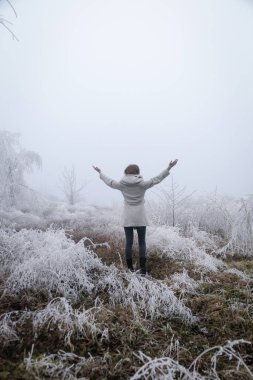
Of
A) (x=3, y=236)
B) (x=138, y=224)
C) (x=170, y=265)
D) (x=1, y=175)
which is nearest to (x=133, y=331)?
(x=138, y=224)

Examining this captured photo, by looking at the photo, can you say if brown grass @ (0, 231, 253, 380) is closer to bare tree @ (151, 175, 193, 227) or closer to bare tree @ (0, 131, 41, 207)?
bare tree @ (151, 175, 193, 227)

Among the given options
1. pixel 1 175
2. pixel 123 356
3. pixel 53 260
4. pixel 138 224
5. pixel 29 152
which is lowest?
pixel 123 356

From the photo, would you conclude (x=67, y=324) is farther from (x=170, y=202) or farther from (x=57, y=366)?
(x=170, y=202)

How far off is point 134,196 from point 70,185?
27013 mm

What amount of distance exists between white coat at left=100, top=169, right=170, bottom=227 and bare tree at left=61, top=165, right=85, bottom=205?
1036 inches

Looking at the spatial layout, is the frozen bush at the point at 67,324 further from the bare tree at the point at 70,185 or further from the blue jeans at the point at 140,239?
the bare tree at the point at 70,185

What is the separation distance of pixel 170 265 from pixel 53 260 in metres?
2.74

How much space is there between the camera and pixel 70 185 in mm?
32094

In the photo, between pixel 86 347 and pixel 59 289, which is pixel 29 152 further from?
pixel 86 347

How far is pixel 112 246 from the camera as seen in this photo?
24.8 ft

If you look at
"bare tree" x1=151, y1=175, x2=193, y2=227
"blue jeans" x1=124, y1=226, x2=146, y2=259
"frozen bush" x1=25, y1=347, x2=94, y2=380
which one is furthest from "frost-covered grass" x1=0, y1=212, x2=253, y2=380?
"bare tree" x1=151, y1=175, x2=193, y2=227

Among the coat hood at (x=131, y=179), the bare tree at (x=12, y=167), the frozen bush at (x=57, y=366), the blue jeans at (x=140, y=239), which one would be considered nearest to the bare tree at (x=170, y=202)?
the blue jeans at (x=140, y=239)

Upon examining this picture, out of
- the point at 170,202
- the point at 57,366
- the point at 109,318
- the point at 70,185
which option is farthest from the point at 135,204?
the point at 70,185

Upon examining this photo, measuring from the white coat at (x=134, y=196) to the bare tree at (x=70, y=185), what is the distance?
86.4 feet
